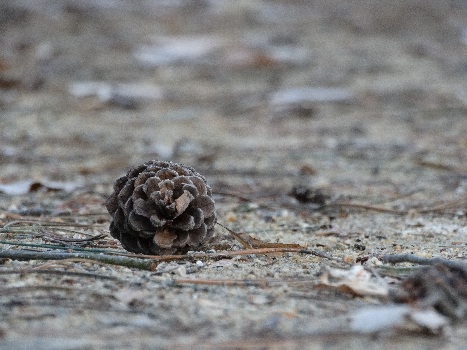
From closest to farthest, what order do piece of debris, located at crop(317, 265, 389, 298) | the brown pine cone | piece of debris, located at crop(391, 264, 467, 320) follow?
piece of debris, located at crop(391, 264, 467, 320), piece of debris, located at crop(317, 265, 389, 298), the brown pine cone

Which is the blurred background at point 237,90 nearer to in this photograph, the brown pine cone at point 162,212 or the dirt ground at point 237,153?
the dirt ground at point 237,153

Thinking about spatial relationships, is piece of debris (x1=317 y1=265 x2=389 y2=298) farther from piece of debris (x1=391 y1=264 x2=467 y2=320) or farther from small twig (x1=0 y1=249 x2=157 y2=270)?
small twig (x1=0 y1=249 x2=157 y2=270)

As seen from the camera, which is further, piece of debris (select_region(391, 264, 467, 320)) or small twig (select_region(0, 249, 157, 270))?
small twig (select_region(0, 249, 157, 270))

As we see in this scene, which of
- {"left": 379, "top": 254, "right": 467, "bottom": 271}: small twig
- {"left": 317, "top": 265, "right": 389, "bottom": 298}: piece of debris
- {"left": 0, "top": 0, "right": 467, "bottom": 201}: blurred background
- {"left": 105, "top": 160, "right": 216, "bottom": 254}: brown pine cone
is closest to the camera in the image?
{"left": 317, "top": 265, "right": 389, "bottom": 298}: piece of debris

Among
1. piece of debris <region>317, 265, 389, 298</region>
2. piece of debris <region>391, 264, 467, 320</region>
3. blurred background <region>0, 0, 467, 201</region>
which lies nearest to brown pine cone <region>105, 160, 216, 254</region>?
piece of debris <region>317, 265, 389, 298</region>

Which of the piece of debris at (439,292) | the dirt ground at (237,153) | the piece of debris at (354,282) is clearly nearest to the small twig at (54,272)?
the dirt ground at (237,153)

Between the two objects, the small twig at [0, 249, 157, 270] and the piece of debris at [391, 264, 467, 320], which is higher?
the piece of debris at [391, 264, 467, 320]
